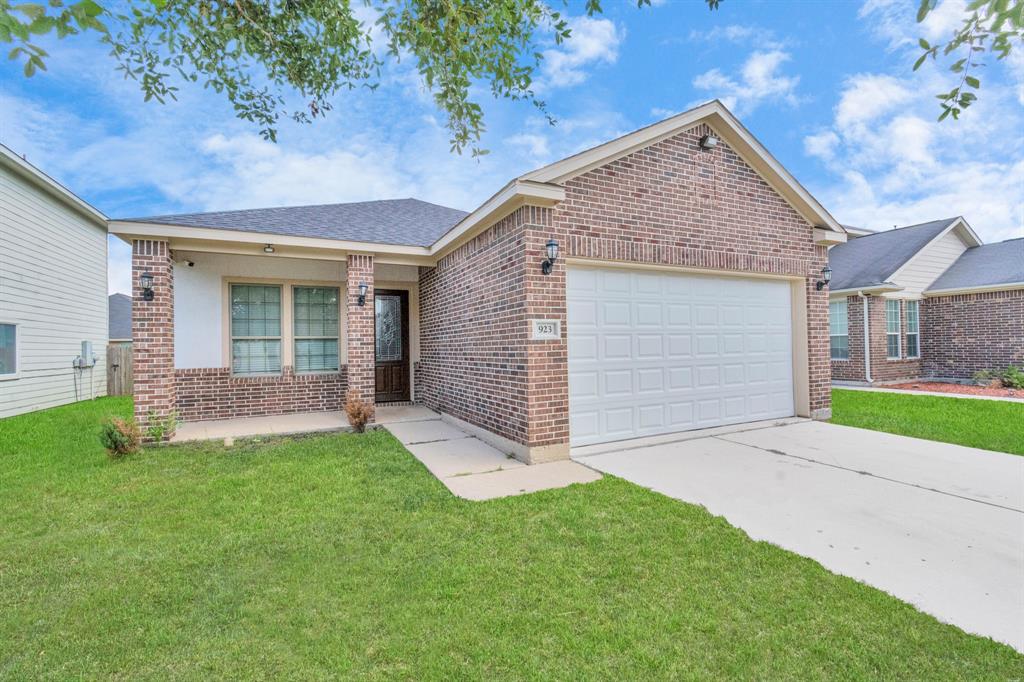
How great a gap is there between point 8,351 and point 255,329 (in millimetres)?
5999

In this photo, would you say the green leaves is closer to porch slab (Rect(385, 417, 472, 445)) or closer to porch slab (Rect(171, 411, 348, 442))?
porch slab (Rect(385, 417, 472, 445))

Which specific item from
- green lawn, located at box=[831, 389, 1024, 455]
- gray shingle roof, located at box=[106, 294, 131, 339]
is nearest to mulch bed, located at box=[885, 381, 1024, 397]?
green lawn, located at box=[831, 389, 1024, 455]

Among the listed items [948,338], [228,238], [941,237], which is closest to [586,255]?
[228,238]

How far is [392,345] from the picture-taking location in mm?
10148

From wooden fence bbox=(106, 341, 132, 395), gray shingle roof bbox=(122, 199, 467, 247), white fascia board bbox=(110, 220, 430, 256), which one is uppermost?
gray shingle roof bbox=(122, 199, 467, 247)

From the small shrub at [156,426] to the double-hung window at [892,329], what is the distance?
1724cm

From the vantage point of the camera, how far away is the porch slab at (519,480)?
179 inches

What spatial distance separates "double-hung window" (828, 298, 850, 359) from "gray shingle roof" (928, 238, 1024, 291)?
2886mm

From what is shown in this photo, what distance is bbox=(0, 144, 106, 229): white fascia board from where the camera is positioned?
9.64 m

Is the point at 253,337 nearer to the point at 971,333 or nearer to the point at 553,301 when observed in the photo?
the point at 553,301

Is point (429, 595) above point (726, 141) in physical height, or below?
below

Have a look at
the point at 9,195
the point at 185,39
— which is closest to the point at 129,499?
the point at 185,39

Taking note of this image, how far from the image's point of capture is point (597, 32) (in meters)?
5.30

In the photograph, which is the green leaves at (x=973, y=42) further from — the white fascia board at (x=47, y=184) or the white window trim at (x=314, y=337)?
the white fascia board at (x=47, y=184)
